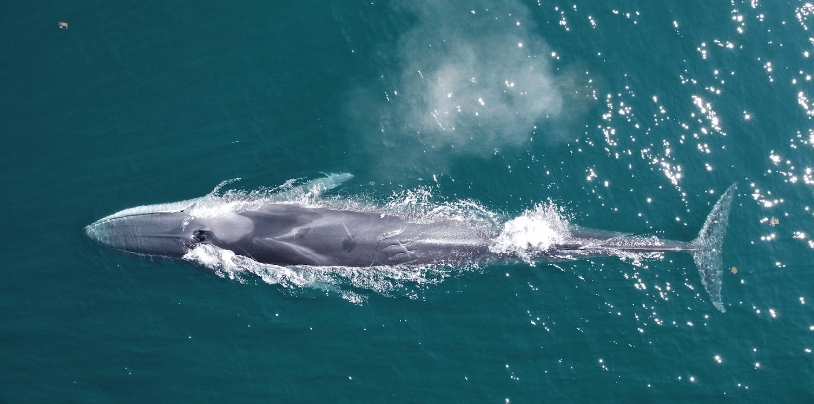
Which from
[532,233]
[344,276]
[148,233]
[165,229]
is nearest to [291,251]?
[344,276]

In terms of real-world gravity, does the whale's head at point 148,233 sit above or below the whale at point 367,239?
below

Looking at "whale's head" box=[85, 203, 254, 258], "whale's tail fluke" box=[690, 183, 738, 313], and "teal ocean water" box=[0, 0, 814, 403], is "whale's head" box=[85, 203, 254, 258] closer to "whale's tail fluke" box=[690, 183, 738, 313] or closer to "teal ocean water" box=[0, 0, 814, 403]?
"teal ocean water" box=[0, 0, 814, 403]

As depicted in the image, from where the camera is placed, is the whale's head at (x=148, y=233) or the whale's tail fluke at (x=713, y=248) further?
the whale's head at (x=148, y=233)

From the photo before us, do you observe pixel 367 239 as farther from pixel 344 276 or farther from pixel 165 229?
pixel 165 229

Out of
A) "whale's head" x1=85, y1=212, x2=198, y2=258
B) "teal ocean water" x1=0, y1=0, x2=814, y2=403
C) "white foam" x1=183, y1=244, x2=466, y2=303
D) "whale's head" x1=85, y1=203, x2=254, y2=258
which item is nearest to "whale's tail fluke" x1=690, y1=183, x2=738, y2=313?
"teal ocean water" x1=0, y1=0, x2=814, y2=403

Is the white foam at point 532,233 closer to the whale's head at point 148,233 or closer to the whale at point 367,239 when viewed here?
the whale at point 367,239

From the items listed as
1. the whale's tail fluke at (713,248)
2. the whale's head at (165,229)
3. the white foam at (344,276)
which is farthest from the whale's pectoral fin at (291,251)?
the whale's tail fluke at (713,248)

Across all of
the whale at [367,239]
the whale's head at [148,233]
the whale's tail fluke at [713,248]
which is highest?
the whale's tail fluke at [713,248]
